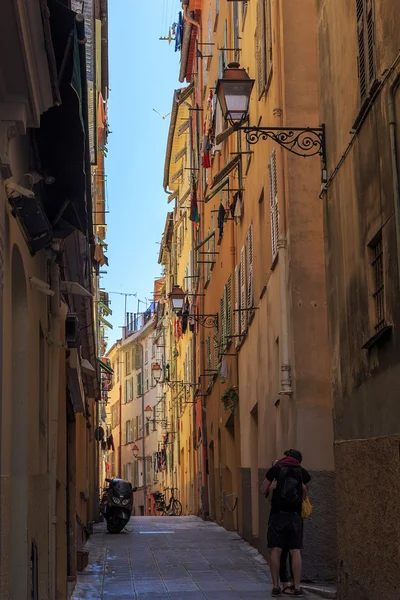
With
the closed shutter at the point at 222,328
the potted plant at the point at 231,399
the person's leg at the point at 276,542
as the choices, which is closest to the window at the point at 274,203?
the person's leg at the point at 276,542

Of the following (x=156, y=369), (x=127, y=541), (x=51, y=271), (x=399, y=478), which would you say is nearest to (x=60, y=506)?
(x=51, y=271)

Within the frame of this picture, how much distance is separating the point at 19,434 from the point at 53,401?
2368mm

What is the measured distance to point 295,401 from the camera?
45.8 ft

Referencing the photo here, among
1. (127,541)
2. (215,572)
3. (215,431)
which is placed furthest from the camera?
(215,431)

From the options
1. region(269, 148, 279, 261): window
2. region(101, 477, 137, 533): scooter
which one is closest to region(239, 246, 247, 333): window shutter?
region(269, 148, 279, 261): window

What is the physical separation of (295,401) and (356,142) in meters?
4.39

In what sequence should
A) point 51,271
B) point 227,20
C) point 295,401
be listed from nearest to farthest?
1. point 51,271
2. point 295,401
3. point 227,20

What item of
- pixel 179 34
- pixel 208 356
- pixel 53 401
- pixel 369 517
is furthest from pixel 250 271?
pixel 179 34

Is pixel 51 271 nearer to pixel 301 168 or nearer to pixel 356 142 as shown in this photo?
pixel 356 142

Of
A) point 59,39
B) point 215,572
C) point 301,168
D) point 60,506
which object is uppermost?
point 301,168

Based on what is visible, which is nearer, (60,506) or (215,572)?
(60,506)

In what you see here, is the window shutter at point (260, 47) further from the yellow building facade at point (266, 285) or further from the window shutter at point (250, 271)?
the window shutter at point (250, 271)

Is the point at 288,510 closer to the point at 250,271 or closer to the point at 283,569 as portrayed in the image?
the point at 283,569

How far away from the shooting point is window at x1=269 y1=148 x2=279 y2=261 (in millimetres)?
15367
